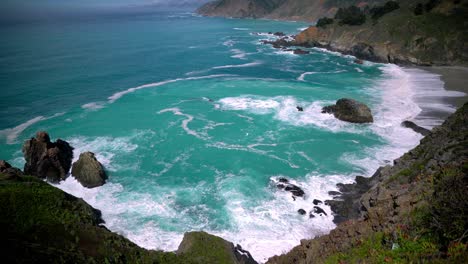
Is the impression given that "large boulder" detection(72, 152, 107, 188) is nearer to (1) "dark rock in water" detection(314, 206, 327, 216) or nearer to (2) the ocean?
(2) the ocean

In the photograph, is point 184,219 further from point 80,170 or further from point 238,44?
point 238,44

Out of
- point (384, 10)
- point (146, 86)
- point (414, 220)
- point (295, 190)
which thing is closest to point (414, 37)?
point (384, 10)

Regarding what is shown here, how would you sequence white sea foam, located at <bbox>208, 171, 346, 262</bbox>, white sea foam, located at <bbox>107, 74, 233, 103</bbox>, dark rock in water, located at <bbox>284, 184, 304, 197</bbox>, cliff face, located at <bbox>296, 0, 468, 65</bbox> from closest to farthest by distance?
white sea foam, located at <bbox>208, 171, 346, 262</bbox> < dark rock in water, located at <bbox>284, 184, 304, 197</bbox> < white sea foam, located at <bbox>107, 74, 233, 103</bbox> < cliff face, located at <bbox>296, 0, 468, 65</bbox>

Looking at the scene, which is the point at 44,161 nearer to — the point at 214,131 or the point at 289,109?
the point at 214,131

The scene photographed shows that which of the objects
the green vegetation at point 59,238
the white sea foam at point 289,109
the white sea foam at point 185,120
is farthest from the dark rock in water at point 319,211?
the white sea foam at point 185,120

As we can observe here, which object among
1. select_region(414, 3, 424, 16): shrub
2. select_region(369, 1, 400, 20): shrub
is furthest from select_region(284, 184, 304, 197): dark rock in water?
select_region(369, 1, 400, 20): shrub
